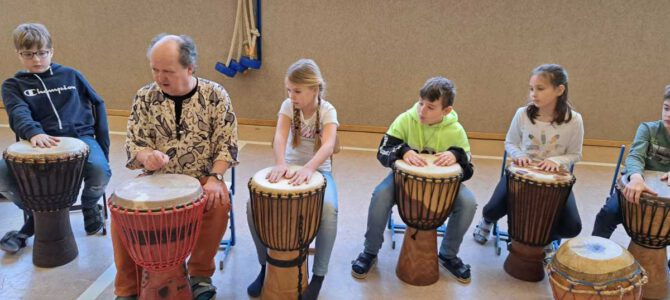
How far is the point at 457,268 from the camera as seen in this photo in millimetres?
2426

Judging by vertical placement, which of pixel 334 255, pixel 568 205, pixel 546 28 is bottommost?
pixel 334 255

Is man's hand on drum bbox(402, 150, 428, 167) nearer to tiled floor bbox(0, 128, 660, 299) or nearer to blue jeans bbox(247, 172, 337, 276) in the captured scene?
blue jeans bbox(247, 172, 337, 276)

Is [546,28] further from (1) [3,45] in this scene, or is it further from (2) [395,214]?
(1) [3,45]

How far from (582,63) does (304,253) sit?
127 inches

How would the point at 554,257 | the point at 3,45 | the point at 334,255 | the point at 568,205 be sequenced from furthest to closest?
the point at 3,45 < the point at 334,255 < the point at 568,205 < the point at 554,257

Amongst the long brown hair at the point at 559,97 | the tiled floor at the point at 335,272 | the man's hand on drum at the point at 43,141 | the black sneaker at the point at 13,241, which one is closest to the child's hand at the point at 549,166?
the long brown hair at the point at 559,97

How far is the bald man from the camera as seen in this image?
2053 mm

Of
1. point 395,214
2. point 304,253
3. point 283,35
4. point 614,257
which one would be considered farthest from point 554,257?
point 283,35

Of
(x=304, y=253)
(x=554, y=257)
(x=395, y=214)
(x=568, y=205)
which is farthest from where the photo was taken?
(x=395, y=214)

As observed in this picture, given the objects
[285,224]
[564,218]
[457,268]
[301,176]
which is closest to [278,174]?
[301,176]

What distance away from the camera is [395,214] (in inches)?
123

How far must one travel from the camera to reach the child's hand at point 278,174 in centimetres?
204

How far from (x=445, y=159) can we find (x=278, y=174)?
2.54 feet

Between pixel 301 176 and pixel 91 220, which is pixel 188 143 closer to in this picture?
pixel 301 176
